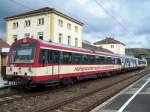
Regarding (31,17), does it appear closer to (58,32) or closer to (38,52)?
(58,32)

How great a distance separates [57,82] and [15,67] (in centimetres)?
303

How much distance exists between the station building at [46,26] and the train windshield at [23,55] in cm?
2792

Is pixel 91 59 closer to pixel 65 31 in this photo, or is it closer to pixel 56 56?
pixel 56 56

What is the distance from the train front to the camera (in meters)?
15.9

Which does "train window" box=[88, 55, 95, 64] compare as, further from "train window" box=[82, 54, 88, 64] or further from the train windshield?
the train windshield

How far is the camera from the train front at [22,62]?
15.9 metres

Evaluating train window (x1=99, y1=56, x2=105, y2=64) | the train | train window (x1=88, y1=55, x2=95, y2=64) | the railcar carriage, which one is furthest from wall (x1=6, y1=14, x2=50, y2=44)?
the railcar carriage

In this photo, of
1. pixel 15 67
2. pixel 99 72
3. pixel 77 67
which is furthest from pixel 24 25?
pixel 15 67

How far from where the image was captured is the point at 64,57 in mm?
19141

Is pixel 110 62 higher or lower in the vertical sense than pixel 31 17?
lower

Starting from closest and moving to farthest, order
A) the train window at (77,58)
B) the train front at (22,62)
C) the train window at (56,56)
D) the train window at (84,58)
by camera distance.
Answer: the train front at (22,62), the train window at (56,56), the train window at (77,58), the train window at (84,58)

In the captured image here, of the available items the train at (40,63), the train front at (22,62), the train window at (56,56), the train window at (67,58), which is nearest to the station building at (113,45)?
the train at (40,63)

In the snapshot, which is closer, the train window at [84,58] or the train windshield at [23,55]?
the train windshield at [23,55]

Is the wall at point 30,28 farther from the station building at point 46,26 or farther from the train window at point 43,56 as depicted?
the train window at point 43,56
